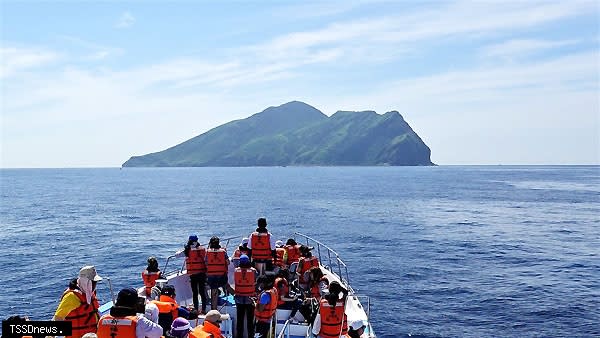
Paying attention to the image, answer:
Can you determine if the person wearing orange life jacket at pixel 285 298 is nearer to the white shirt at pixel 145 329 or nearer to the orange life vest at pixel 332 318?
the orange life vest at pixel 332 318

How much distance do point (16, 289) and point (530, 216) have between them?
5569cm

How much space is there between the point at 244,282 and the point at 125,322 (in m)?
5.15

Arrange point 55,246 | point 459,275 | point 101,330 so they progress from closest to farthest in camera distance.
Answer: point 101,330
point 459,275
point 55,246

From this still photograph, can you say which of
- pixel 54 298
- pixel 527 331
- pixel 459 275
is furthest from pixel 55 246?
pixel 527 331

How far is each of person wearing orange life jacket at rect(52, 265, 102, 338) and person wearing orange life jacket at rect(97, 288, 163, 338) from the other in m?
1.48

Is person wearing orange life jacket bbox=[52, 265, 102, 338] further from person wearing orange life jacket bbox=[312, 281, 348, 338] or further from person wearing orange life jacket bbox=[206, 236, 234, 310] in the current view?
person wearing orange life jacket bbox=[206, 236, 234, 310]

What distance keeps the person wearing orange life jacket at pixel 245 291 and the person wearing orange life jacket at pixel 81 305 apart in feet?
13.2

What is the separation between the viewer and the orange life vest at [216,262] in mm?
13125

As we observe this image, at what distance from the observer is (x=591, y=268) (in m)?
33.1

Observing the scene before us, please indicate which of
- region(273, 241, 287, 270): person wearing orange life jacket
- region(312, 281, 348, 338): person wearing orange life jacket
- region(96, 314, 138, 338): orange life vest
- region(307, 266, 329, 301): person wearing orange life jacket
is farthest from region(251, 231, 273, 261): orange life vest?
region(96, 314, 138, 338): orange life vest

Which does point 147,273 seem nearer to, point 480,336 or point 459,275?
point 480,336

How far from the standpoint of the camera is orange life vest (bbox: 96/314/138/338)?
6.53 m

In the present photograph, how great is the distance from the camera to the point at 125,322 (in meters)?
6.56

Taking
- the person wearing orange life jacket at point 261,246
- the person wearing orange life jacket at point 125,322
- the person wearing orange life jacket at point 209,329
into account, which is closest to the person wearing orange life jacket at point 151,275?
the person wearing orange life jacket at point 261,246
